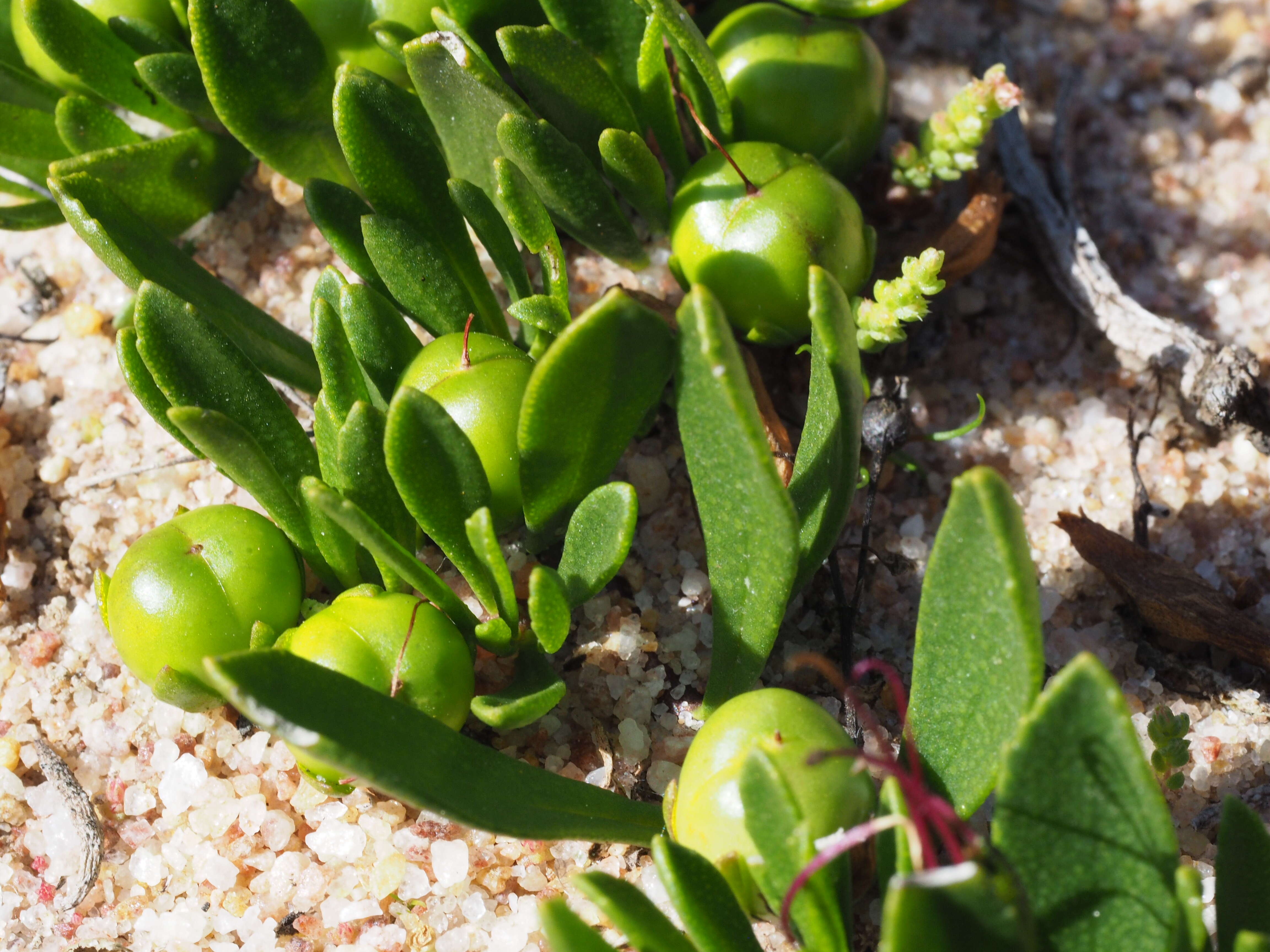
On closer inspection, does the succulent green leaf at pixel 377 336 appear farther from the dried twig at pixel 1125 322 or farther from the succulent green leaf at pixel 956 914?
the dried twig at pixel 1125 322

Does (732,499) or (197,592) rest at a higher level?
(732,499)

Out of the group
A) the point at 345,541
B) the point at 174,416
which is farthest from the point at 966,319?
the point at 174,416

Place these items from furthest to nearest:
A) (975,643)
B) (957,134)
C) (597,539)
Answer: (957,134), (597,539), (975,643)

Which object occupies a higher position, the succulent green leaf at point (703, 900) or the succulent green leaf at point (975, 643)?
the succulent green leaf at point (975, 643)

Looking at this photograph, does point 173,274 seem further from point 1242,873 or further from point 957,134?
point 1242,873

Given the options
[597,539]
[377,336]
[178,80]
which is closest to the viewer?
[597,539]

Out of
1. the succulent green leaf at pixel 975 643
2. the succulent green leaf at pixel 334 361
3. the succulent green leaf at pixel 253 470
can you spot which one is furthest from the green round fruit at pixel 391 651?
the succulent green leaf at pixel 975 643

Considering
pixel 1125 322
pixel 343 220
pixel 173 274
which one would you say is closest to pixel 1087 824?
pixel 1125 322
